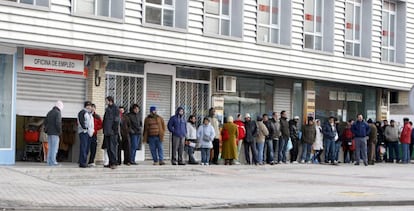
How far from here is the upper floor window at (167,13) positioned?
78.6ft

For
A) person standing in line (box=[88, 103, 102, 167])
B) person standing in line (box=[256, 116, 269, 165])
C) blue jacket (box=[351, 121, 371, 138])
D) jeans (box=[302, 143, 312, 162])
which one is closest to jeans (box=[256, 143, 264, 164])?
person standing in line (box=[256, 116, 269, 165])

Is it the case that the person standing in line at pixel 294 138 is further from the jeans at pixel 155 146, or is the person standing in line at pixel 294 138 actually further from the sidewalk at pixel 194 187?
the jeans at pixel 155 146

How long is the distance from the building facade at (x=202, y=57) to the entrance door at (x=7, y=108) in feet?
0.09

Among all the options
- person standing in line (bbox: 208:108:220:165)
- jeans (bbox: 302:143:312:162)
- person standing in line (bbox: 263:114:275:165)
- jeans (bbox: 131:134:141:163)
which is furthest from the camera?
jeans (bbox: 302:143:312:162)

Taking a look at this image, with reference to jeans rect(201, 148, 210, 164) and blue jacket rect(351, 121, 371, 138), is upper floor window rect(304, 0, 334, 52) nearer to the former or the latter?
blue jacket rect(351, 121, 371, 138)

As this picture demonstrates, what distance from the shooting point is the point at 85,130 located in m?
20.6

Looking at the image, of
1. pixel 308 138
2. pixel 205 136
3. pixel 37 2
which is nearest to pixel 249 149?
pixel 205 136

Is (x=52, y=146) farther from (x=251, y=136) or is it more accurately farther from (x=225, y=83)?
(x=225, y=83)

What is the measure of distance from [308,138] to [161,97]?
18.4ft

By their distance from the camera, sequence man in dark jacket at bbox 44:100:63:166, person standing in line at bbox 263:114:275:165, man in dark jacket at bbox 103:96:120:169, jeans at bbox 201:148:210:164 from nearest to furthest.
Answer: man in dark jacket at bbox 44:100:63:166, man in dark jacket at bbox 103:96:120:169, jeans at bbox 201:148:210:164, person standing in line at bbox 263:114:275:165

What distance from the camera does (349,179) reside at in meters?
21.7

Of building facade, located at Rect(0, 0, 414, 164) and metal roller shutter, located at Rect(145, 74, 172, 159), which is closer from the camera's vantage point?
building facade, located at Rect(0, 0, 414, 164)

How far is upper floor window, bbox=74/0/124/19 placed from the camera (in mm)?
22031

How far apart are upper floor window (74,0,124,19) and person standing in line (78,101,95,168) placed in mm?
2988
